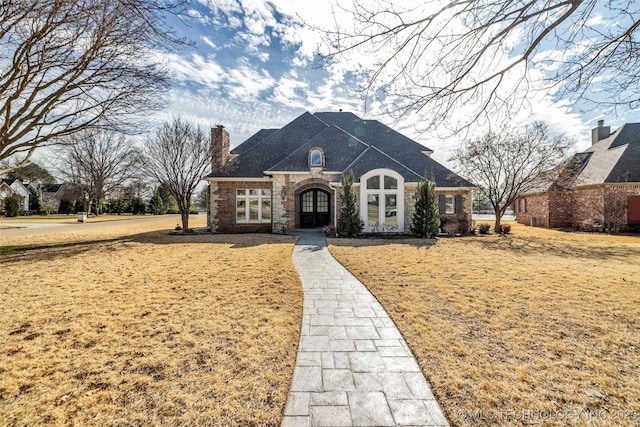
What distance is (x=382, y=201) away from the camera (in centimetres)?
1527

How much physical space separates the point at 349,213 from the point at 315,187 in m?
3.62

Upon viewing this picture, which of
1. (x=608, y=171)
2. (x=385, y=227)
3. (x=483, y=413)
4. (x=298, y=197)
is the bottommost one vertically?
(x=483, y=413)

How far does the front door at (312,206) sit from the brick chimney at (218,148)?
5.75 m

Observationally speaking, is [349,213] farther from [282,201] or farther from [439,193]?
[439,193]

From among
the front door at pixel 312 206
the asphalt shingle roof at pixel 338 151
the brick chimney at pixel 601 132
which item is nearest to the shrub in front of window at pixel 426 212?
the asphalt shingle roof at pixel 338 151

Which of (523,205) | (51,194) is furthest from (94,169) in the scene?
(523,205)

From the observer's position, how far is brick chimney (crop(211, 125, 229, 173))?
1675 cm

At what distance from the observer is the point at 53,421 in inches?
88.4

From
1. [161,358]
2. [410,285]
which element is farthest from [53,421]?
[410,285]

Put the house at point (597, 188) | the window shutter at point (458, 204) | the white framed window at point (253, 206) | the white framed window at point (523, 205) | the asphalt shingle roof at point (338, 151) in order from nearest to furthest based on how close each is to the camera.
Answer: the asphalt shingle roof at point (338, 151) → the white framed window at point (253, 206) → the window shutter at point (458, 204) → the house at point (597, 188) → the white framed window at point (523, 205)

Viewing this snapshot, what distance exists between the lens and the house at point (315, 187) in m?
15.4

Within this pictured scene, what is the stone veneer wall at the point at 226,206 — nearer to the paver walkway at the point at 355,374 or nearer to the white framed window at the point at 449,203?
the white framed window at the point at 449,203

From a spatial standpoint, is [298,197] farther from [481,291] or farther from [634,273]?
[634,273]

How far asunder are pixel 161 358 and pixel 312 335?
6.47ft
